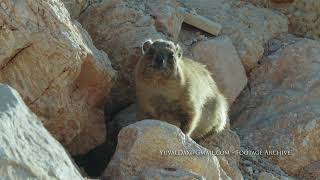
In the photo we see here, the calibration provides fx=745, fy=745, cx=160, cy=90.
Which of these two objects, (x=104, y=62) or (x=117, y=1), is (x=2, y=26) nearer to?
(x=104, y=62)

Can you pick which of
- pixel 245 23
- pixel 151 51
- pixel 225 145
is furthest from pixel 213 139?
pixel 245 23

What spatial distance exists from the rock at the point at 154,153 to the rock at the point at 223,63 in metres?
2.95

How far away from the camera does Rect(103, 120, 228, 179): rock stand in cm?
565

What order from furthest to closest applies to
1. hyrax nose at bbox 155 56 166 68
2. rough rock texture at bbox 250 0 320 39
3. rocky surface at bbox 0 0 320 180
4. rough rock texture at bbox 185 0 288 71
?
rough rock texture at bbox 250 0 320 39 → rough rock texture at bbox 185 0 288 71 → hyrax nose at bbox 155 56 166 68 → rocky surface at bbox 0 0 320 180

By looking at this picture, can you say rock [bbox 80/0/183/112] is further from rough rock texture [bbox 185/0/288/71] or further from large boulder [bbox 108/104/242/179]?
rough rock texture [bbox 185/0/288/71]

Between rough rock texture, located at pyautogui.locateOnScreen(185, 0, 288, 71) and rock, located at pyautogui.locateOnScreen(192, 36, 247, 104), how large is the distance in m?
0.19

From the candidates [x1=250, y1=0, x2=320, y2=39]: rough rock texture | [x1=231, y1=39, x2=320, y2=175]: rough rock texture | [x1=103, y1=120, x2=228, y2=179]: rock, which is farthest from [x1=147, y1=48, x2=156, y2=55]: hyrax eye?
[x1=250, y1=0, x2=320, y2=39]: rough rock texture

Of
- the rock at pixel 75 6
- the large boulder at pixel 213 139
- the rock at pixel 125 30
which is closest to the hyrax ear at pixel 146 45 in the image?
the rock at pixel 125 30

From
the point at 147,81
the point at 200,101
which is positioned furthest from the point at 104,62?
the point at 200,101

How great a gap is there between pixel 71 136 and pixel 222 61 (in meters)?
2.72

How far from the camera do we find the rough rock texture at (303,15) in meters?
9.70

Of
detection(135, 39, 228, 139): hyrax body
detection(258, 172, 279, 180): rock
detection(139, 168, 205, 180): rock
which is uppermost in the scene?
detection(139, 168, 205, 180): rock

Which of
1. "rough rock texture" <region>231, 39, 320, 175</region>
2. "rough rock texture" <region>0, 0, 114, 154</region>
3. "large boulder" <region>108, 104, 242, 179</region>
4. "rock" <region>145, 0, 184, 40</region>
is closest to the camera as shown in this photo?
"rough rock texture" <region>0, 0, 114, 154</region>

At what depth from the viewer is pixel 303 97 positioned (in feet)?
27.8
